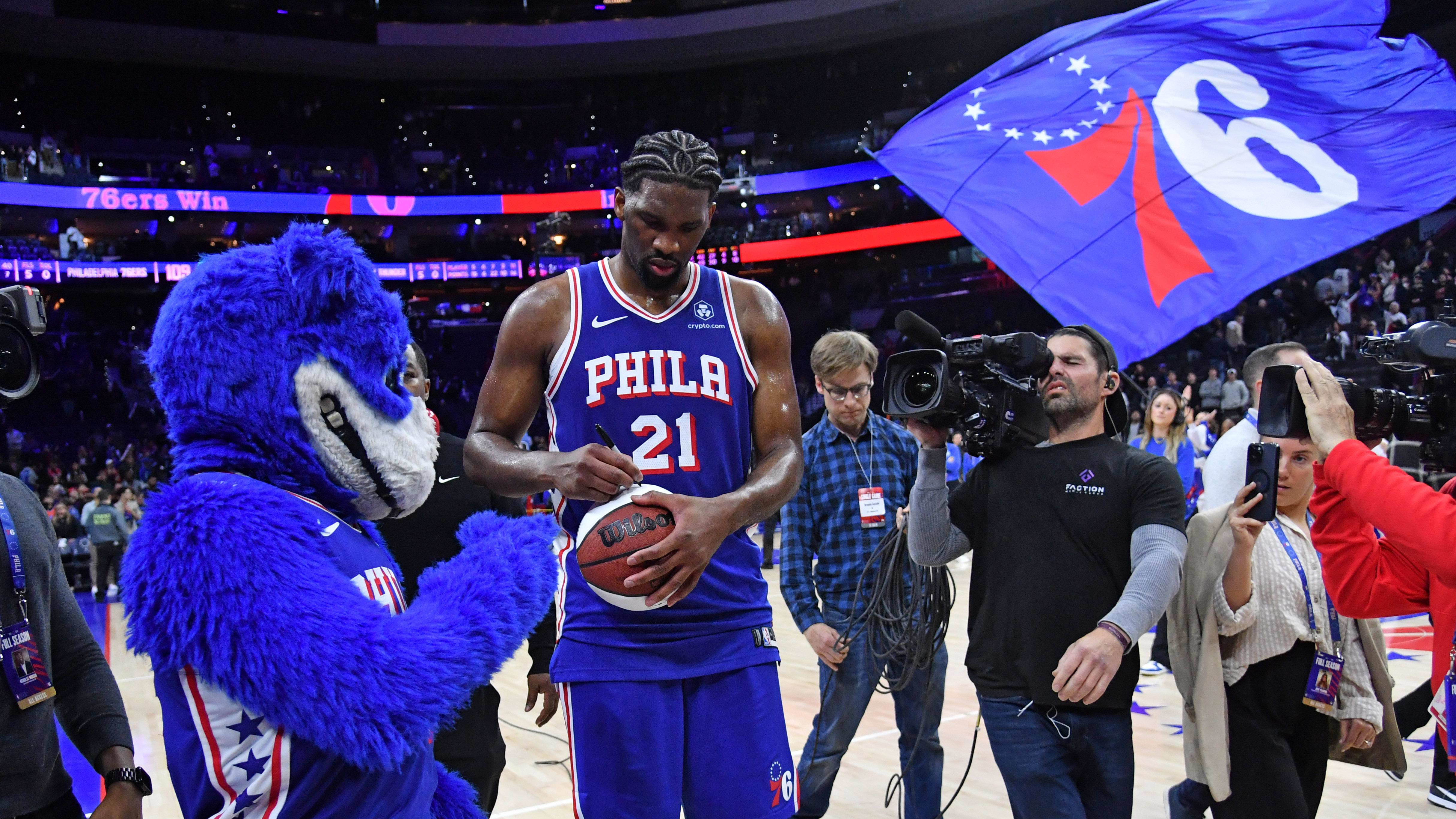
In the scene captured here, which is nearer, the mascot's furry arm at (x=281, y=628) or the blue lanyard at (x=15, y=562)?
the mascot's furry arm at (x=281, y=628)

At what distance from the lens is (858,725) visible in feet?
13.6

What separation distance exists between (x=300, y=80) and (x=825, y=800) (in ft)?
99.0

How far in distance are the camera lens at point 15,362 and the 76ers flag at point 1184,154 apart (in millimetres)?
4069

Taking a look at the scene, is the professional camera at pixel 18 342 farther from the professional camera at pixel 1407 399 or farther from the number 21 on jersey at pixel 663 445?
the professional camera at pixel 1407 399

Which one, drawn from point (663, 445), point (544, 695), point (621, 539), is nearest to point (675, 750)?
point (621, 539)

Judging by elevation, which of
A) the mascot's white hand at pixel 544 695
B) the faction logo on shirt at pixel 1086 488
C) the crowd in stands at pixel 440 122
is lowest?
the mascot's white hand at pixel 544 695

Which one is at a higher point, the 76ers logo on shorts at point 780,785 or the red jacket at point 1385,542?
the red jacket at point 1385,542

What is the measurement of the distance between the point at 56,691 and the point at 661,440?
143 centimetres

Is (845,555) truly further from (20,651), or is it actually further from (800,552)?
(20,651)

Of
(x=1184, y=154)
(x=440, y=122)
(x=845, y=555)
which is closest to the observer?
(x=845, y=555)

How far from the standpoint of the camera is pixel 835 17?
89.0 feet

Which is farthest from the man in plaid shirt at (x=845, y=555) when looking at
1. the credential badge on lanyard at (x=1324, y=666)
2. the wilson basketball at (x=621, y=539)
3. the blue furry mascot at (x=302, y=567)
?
the blue furry mascot at (x=302, y=567)

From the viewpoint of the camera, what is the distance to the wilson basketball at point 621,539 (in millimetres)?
1971

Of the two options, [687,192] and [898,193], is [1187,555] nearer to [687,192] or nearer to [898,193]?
[687,192]
